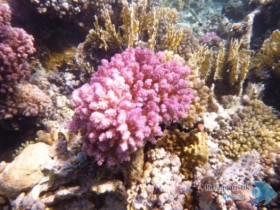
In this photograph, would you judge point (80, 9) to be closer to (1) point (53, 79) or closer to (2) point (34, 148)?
A: (1) point (53, 79)

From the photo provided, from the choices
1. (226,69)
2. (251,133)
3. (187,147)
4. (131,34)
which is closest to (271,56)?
(226,69)

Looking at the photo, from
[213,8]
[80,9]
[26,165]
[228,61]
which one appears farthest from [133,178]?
[213,8]

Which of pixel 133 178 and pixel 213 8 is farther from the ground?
pixel 213 8

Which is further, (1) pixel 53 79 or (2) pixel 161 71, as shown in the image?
(1) pixel 53 79

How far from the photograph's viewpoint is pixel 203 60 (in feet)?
16.1

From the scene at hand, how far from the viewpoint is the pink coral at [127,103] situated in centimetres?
290

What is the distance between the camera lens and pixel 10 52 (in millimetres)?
4543

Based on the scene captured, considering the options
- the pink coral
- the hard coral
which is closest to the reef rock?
the pink coral

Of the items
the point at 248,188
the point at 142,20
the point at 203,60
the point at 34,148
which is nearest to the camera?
the point at 248,188

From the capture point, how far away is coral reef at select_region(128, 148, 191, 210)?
10.5 feet

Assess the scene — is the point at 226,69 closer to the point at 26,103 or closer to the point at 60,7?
the point at 60,7

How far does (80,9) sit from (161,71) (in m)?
3.13

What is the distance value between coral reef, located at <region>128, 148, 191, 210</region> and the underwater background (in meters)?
0.01

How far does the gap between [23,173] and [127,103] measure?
72.1 inches
